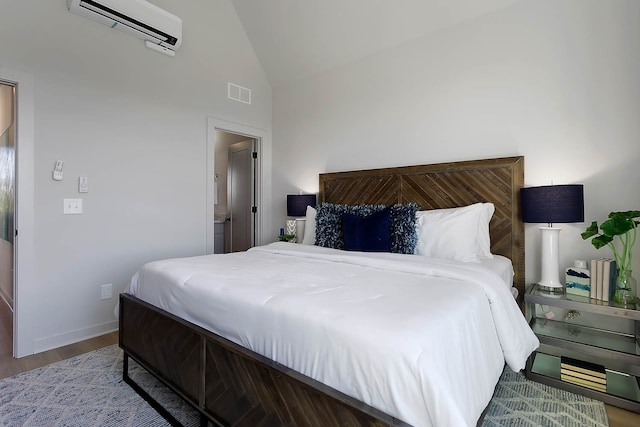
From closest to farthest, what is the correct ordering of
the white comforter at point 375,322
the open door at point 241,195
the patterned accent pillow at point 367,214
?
the white comforter at point 375,322
the patterned accent pillow at point 367,214
the open door at point 241,195

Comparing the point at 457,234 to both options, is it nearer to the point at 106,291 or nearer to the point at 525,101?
the point at 525,101

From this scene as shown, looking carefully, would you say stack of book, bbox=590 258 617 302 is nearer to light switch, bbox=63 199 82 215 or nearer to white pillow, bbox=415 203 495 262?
white pillow, bbox=415 203 495 262

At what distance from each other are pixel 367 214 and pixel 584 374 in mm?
1751

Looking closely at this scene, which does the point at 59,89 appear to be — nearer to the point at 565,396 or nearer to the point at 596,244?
the point at 596,244

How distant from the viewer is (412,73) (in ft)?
10.3

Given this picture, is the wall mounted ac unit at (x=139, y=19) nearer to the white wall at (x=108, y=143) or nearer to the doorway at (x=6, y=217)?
the white wall at (x=108, y=143)

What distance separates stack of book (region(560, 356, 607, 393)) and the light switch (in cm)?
382

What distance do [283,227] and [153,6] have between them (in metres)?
2.72

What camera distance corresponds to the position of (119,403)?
1868 millimetres

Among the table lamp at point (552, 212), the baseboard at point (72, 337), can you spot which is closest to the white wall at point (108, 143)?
the baseboard at point (72, 337)

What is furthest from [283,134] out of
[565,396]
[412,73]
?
[565,396]

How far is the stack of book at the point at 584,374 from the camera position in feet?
6.23

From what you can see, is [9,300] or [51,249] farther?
[9,300]

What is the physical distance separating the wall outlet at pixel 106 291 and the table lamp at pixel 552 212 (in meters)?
3.58
